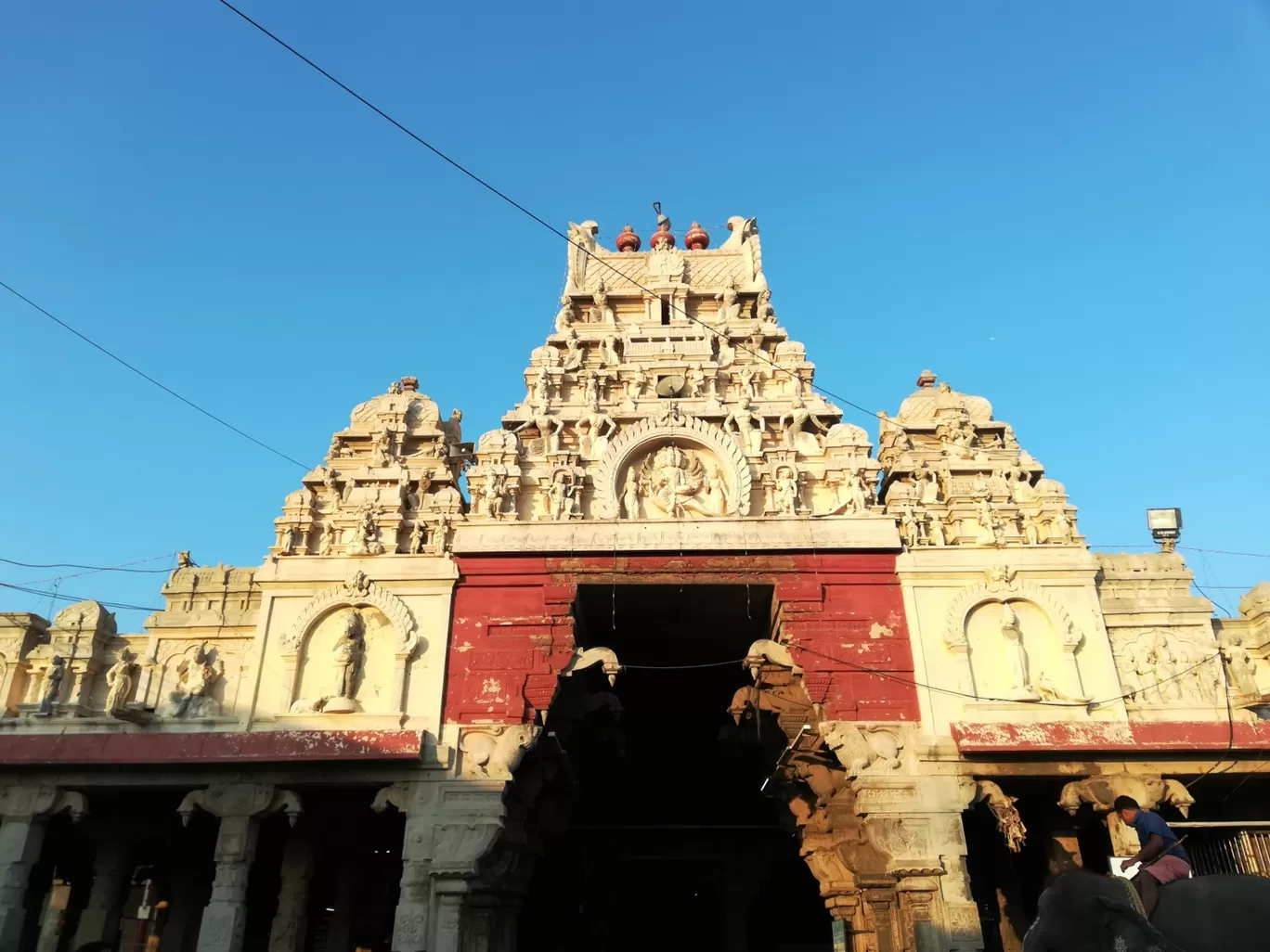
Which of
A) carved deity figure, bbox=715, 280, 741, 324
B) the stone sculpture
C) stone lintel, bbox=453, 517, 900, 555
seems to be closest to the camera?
the stone sculpture

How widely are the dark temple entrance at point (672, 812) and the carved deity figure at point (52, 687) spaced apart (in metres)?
10.8

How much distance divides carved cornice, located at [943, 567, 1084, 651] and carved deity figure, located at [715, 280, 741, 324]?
9513 millimetres

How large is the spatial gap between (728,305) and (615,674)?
36.2 feet

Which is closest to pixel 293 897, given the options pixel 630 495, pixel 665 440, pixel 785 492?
pixel 630 495

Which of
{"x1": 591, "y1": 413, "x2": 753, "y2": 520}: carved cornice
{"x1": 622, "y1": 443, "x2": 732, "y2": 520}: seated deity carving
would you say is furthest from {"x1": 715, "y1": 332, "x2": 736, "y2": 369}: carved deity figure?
{"x1": 622, "y1": 443, "x2": 732, "y2": 520}: seated deity carving

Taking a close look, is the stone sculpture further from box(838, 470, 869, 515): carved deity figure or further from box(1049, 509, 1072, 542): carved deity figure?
box(1049, 509, 1072, 542): carved deity figure

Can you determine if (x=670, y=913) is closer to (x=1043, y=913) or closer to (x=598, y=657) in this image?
(x=598, y=657)

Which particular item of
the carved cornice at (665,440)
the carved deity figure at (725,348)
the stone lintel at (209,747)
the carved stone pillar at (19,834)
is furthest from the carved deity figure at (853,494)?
the carved stone pillar at (19,834)

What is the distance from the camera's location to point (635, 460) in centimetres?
2147

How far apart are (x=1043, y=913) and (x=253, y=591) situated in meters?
17.9

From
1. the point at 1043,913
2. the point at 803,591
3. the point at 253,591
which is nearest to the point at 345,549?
the point at 253,591

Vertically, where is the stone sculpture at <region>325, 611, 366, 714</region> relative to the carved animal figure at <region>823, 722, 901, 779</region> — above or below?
above

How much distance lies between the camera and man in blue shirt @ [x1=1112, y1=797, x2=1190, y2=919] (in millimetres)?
7445

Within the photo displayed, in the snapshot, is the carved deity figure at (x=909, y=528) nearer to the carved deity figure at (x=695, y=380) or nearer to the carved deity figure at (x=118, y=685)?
the carved deity figure at (x=695, y=380)
